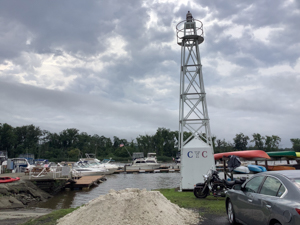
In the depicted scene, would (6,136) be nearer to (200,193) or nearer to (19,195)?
(19,195)

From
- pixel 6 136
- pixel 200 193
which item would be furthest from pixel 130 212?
pixel 6 136

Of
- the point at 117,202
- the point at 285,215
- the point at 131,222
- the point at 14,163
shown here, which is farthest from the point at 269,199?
the point at 14,163

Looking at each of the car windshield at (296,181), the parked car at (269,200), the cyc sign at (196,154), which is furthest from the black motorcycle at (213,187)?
the car windshield at (296,181)

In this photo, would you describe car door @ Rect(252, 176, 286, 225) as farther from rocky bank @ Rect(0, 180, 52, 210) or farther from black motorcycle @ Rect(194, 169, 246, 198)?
rocky bank @ Rect(0, 180, 52, 210)

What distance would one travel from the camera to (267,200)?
16.3ft

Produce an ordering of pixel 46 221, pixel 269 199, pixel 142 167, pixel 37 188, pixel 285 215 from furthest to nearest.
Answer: pixel 142 167 < pixel 37 188 < pixel 46 221 < pixel 269 199 < pixel 285 215

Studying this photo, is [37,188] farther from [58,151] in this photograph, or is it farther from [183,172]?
[58,151]

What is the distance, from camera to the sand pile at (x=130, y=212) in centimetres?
668

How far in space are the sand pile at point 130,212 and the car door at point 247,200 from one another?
5.30 feet

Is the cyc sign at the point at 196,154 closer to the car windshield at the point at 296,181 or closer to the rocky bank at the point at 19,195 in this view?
the car windshield at the point at 296,181

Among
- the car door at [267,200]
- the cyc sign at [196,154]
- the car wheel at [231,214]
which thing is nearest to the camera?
the car door at [267,200]

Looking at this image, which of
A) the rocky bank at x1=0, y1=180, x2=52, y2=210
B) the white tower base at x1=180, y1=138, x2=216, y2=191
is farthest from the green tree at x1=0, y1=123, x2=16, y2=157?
the white tower base at x1=180, y1=138, x2=216, y2=191

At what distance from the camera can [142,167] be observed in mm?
51188

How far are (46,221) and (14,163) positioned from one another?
29.1 m
